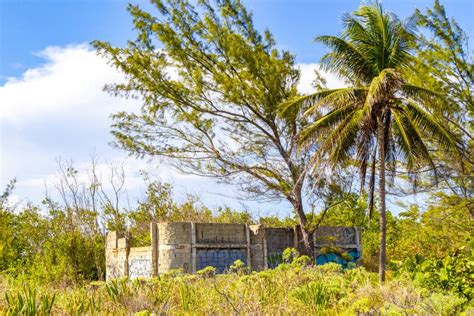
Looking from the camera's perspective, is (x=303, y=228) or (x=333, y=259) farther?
(x=333, y=259)

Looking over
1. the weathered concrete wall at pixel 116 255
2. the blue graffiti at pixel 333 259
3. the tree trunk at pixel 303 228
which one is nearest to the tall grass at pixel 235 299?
the weathered concrete wall at pixel 116 255

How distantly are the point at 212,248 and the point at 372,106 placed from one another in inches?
308

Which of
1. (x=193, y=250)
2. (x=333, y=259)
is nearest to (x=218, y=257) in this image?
(x=193, y=250)

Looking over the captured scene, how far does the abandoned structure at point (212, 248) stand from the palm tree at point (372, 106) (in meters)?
4.89

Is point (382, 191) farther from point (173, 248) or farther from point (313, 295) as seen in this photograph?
point (313, 295)

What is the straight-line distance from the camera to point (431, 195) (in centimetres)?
2506

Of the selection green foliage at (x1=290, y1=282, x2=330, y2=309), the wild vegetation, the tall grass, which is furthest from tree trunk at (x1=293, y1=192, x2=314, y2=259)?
green foliage at (x1=290, y1=282, x2=330, y2=309)

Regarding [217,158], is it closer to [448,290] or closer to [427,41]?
[427,41]

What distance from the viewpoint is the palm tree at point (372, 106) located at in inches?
705

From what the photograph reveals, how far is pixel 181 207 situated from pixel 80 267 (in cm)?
811

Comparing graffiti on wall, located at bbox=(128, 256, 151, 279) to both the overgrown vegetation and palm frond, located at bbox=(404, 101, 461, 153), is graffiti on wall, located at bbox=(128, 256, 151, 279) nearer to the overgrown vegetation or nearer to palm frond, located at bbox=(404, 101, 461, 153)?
palm frond, located at bbox=(404, 101, 461, 153)

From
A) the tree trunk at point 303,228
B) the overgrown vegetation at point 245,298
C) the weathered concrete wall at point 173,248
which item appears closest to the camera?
the overgrown vegetation at point 245,298

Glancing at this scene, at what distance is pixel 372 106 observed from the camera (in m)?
17.6

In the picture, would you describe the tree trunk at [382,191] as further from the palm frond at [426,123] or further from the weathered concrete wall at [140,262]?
the weathered concrete wall at [140,262]
